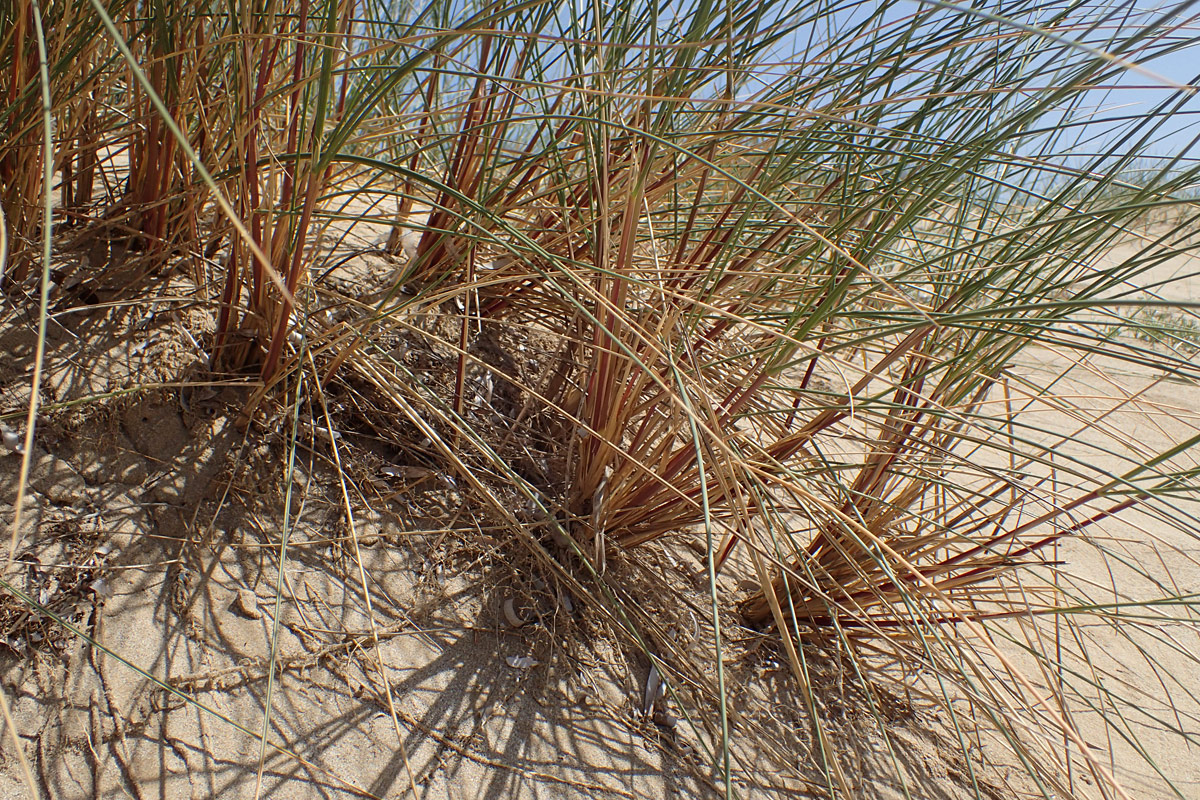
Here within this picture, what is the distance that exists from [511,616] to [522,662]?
73 millimetres

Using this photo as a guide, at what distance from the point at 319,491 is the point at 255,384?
20 cm

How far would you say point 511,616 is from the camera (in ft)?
4.00

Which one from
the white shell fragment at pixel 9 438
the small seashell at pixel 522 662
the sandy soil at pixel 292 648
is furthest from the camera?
the small seashell at pixel 522 662

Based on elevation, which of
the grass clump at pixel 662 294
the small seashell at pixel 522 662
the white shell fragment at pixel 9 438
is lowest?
the small seashell at pixel 522 662

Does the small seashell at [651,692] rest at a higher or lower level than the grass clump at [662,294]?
lower

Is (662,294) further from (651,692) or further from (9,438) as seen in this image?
(9,438)

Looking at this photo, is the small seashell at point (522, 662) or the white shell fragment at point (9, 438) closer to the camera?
the white shell fragment at point (9, 438)

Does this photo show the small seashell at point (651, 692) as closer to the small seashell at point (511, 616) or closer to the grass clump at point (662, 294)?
Answer: the grass clump at point (662, 294)

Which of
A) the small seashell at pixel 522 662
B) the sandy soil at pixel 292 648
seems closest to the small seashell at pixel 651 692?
the sandy soil at pixel 292 648

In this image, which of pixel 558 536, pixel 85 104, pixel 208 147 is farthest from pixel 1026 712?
pixel 85 104

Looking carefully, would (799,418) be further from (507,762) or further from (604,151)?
(507,762)

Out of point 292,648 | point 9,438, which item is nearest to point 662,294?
point 292,648

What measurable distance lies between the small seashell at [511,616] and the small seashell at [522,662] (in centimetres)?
5

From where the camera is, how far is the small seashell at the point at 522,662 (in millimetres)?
1179
